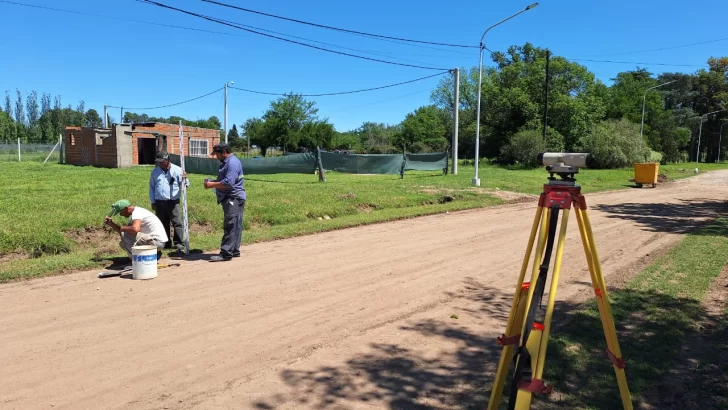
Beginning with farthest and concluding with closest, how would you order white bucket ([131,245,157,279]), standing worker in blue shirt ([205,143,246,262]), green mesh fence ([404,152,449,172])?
green mesh fence ([404,152,449,172]) < standing worker in blue shirt ([205,143,246,262]) < white bucket ([131,245,157,279])

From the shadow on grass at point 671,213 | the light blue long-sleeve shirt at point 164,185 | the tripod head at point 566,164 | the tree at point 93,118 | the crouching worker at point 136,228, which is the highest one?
the tree at point 93,118

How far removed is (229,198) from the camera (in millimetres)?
7656

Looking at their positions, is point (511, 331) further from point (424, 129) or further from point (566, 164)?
point (424, 129)

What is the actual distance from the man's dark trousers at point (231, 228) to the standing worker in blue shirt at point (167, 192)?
908 mm

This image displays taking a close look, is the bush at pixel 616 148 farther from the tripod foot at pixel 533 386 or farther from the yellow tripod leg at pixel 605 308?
the tripod foot at pixel 533 386

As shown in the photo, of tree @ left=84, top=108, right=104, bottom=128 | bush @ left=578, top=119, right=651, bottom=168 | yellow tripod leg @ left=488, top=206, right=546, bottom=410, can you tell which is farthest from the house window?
tree @ left=84, top=108, right=104, bottom=128

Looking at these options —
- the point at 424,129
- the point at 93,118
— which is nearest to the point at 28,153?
the point at 424,129

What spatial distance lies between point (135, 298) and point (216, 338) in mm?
1672

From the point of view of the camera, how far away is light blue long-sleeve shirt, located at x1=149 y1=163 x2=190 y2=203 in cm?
778

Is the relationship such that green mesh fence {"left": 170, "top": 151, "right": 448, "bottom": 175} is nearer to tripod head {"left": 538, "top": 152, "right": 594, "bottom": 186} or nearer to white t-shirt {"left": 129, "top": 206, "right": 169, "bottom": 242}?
white t-shirt {"left": 129, "top": 206, "right": 169, "bottom": 242}

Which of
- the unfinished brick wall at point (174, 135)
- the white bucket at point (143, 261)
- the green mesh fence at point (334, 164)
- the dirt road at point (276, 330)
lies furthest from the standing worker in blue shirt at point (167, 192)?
the unfinished brick wall at point (174, 135)

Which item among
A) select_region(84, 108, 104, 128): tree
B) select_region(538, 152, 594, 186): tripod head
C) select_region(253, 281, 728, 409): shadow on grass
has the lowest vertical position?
select_region(253, 281, 728, 409): shadow on grass

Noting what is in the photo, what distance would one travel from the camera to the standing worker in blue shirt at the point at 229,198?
755 centimetres

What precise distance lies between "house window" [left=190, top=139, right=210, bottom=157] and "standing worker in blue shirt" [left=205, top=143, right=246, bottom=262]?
34.6 metres
